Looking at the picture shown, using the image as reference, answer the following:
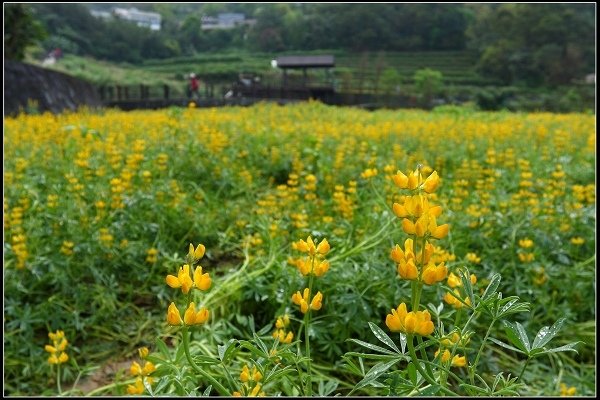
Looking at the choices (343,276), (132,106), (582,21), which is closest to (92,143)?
(343,276)

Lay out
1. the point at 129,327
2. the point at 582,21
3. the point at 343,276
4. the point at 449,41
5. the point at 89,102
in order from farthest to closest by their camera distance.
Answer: the point at 449,41 → the point at 582,21 → the point at 89,102 → the point at 129,327 → the point at 343,276

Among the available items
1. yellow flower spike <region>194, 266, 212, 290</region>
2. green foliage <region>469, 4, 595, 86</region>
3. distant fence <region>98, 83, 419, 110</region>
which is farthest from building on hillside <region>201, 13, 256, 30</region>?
yellow flower spike <region>194, 266, 212, 290</region>

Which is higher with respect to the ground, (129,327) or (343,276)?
(343,276)

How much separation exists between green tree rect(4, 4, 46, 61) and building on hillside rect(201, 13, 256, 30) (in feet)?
100

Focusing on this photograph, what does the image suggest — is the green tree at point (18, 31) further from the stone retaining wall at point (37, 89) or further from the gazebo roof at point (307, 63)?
the gazebo roof at point (307, 63)

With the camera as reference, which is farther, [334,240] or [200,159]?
[200,159]

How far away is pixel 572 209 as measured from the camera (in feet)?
7.98

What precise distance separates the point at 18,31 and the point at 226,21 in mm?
34109

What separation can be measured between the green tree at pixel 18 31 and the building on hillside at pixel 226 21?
1203 inches

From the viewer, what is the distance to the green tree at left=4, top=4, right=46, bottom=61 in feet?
33.4

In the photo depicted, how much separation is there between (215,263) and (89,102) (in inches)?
362

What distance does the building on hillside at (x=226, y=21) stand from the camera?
134 ft

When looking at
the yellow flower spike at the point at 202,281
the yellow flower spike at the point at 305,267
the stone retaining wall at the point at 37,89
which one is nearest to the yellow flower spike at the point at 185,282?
the yellow flower spike at the point at 202,281

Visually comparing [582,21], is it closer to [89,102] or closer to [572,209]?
[89,102]
